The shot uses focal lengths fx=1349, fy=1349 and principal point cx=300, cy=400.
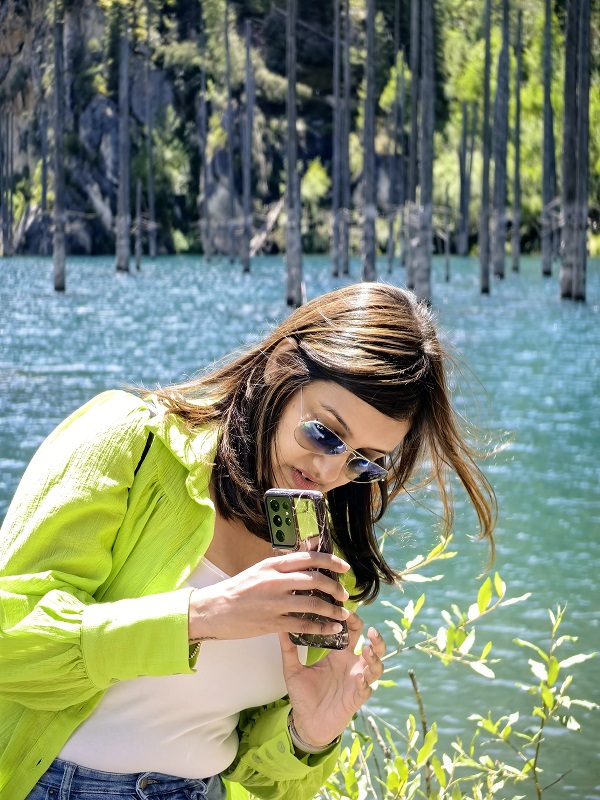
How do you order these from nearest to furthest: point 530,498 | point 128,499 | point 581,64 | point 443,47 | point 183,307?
1. point 128,499
2. point 530,498
3. point 183,307
4. point 581,64
5. point 443,47

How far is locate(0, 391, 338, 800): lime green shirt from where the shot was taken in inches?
59.6

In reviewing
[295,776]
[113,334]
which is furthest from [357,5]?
[295,776]

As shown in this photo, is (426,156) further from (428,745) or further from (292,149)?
(428,745)

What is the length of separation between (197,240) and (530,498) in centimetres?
5939

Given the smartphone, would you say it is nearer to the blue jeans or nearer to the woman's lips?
the woman's lips

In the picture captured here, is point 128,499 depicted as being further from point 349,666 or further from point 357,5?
point 357,5

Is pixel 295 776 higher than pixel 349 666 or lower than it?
lower

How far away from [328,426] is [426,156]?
24.5 meters

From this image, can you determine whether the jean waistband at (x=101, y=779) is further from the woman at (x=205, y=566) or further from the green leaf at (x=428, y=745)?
the green leaf at (x=428, y=745)

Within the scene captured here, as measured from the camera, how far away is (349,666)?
6.04ft

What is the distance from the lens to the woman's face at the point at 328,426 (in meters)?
1.71

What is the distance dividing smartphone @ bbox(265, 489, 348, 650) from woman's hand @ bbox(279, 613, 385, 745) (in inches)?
10.8

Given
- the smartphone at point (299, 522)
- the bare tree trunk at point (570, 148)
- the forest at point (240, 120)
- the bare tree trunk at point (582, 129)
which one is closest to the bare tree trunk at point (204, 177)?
the forest at point (240, 120)

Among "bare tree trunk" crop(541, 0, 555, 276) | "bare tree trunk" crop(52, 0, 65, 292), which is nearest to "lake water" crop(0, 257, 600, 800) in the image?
"bare tree trunk" crop(52, 0, 65, 292)
